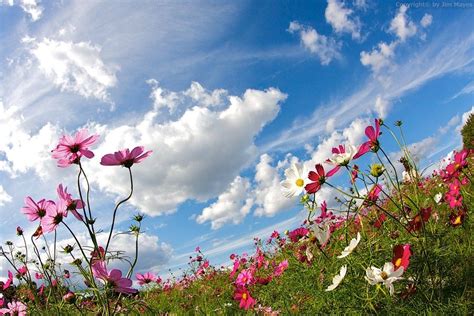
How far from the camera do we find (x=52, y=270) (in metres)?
2.90

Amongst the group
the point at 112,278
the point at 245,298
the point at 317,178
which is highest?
the point at 317,178

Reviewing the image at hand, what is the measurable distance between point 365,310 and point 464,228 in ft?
4.39

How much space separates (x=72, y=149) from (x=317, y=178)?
3.73 ft

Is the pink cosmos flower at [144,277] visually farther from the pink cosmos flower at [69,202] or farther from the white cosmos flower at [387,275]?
the white cosmos flower at [387,275]

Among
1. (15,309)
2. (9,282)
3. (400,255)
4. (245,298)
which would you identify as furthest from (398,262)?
(9,282)

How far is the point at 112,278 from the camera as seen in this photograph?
5.76ft

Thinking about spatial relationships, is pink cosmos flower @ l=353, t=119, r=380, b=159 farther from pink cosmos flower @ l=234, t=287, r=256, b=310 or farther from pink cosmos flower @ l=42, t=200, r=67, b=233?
pink cosmos flower @ l=42, t=200, r=67, b=233

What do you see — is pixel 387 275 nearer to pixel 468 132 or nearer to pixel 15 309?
pixel 15 309

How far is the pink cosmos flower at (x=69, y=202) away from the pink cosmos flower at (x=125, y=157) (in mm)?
259

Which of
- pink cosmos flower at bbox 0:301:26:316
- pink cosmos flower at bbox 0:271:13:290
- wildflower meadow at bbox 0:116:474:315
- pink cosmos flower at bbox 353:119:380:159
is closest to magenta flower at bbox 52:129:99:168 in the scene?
wildflower meadow at bbox 0:116:474:315

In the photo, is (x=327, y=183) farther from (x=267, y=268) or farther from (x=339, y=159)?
(x=267, y=268)

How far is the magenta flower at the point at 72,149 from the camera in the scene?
195cm

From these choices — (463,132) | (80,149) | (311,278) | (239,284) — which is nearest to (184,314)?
(239,284)

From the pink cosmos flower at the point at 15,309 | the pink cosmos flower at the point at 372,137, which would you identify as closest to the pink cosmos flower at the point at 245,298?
the pink cosmos flower at the point at 372,137
